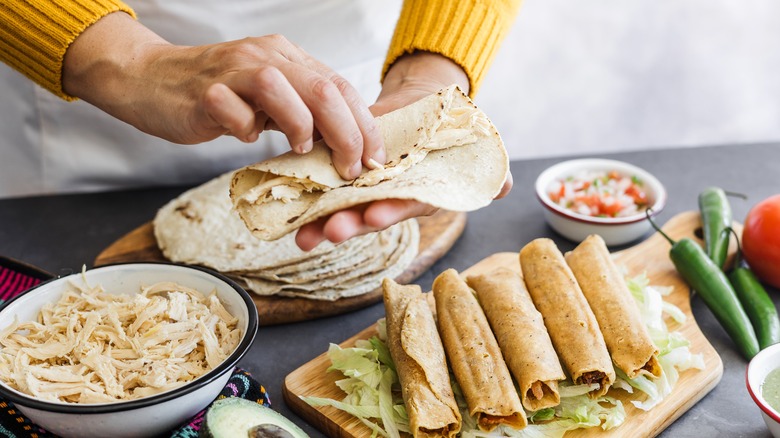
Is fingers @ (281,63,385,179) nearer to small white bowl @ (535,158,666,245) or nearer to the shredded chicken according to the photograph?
the shredded chicken

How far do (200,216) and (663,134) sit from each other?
4.14 m

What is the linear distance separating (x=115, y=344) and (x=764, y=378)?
1800 mm

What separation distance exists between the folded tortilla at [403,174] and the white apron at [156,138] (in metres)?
1.13

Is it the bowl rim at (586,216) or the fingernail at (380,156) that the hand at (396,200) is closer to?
the fingernail at (380,156)

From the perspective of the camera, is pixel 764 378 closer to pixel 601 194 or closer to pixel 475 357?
pixel 475 357

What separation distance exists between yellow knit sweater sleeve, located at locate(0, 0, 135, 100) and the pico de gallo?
189 cm

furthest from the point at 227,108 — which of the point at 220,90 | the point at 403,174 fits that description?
the point at 403,174

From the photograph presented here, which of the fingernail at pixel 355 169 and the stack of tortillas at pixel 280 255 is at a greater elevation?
the fingernail at pixel 355 169

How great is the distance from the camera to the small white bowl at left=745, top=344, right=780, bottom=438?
200 cm

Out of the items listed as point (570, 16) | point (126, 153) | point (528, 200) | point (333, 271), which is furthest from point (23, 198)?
point (570, 16)

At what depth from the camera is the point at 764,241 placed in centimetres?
277

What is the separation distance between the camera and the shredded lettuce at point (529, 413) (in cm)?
206

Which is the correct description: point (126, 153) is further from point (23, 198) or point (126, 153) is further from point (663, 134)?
point (663, 134)

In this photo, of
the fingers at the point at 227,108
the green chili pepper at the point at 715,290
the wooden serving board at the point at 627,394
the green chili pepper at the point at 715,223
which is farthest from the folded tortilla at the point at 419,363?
the green chili pepper at the point at 715,223
